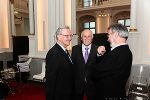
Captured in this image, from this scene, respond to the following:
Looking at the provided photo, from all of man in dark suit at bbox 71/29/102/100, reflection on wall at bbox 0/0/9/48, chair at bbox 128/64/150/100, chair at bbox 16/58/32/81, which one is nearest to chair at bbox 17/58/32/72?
chair at bbox 16/58/32/81

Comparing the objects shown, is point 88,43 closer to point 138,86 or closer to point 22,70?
point 138,86

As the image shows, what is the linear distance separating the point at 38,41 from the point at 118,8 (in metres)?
8.98

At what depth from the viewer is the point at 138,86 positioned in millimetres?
4012

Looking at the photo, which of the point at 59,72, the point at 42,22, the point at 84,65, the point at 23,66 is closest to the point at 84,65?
the point at 84,65

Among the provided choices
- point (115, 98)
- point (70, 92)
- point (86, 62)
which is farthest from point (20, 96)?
point (115, 98)

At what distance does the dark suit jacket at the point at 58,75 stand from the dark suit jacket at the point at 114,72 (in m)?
0.34

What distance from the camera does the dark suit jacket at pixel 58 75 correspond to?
2385 millimetres

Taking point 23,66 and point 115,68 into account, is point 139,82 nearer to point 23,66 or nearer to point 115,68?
point 115,68

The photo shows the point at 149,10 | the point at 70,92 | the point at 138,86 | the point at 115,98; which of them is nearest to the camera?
the point at 115,98

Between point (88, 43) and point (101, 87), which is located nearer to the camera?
point (101, 87)

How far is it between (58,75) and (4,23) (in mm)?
6449

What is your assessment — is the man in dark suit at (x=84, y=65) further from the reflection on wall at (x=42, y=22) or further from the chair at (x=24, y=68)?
the reflection on wall at (x=42, y=22)

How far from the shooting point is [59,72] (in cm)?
239

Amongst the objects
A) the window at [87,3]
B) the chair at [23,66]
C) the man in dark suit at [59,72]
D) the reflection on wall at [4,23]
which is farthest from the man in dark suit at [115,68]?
the window at [87,3]
